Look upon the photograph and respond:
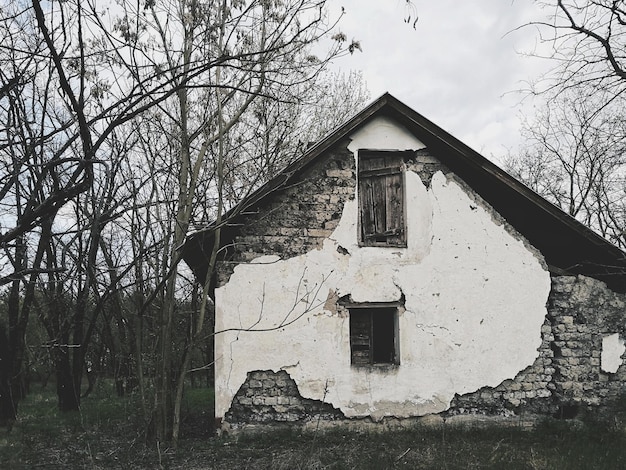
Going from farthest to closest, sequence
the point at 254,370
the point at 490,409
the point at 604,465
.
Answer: the point at 490,409 → the point at 254,370 → the point at 604,465

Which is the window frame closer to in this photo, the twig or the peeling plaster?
the twig

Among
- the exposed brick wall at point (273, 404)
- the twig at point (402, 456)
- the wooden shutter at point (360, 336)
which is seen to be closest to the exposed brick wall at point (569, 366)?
the wooden shutter at point (360, 336)

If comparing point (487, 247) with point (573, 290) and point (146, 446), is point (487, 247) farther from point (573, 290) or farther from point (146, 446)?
point (146, 446)

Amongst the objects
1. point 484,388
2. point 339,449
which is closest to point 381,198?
point 484,388

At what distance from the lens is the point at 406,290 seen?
8.86 metres

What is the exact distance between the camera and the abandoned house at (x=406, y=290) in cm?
836

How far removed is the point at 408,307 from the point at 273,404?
8.48ft

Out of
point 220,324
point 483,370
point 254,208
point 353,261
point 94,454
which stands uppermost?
point 254,208

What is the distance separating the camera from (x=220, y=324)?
8.27m

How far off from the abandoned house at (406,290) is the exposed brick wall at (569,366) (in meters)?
0.02

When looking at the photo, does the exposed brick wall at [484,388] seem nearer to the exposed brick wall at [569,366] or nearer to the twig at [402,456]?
the exposed brick wall at [569,366]

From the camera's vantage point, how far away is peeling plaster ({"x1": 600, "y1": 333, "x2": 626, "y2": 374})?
9.23 m

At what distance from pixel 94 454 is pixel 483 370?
19.4 feet

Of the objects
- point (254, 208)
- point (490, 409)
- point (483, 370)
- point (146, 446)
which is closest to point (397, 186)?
point (254, 208)
